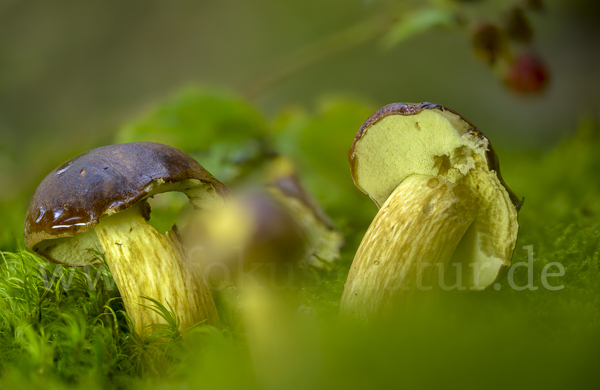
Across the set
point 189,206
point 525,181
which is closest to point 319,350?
point 189,206

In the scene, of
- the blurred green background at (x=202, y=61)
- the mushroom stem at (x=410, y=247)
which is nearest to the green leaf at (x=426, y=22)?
the mushroom stem at (x=410, y=247)

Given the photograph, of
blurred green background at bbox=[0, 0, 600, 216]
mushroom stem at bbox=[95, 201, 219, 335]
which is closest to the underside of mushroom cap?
mushroom stem at bbox=[95, 201, 219, 335]

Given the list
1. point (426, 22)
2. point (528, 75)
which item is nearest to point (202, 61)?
point (426, 22)

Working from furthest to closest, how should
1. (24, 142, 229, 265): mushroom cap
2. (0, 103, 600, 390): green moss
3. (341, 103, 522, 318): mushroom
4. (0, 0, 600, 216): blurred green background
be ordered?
(0, 0, 600, 216): blurred green background
(341, 103, 522, 318): mushroom
(24, 142, 229, 265): mushroom cap
(0, 103, 600, 390): green moss

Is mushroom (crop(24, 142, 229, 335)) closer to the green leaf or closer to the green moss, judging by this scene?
the green moss

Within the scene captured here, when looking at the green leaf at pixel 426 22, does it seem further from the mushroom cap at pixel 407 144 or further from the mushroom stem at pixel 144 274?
the mushroom stem at pixel 144 274

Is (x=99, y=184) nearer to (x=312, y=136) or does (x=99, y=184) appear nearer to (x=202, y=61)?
(x=312, y=136)
